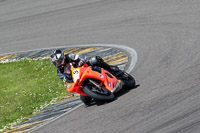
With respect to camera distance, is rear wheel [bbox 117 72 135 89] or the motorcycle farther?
rear wheel [bbox 117 72 135 89]

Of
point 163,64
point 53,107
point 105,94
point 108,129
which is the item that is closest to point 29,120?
point 53,107

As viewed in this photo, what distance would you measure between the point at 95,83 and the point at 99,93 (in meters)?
0.27

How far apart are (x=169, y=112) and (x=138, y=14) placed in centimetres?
899

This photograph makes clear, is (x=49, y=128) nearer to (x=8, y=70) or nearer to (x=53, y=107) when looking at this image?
(x=53, y=107)

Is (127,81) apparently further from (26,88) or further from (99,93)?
(26,88)

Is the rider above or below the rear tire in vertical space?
above

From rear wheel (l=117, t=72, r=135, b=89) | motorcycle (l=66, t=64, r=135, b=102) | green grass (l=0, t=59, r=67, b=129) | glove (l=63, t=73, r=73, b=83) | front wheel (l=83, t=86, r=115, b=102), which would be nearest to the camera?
front wheel (l=83, t=86, r=115, b=102)

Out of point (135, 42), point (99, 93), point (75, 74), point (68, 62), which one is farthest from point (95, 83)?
point (135, 42)

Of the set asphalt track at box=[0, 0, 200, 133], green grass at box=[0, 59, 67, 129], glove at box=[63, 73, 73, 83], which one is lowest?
green grass at box=[0, 59, 67, 129]

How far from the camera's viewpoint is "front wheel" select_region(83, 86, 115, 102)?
9709 mm

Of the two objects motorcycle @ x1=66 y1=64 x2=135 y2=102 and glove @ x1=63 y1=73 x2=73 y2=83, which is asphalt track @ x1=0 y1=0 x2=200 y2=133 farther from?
glove @ x1=63 y1=73 x2=73 y2=83

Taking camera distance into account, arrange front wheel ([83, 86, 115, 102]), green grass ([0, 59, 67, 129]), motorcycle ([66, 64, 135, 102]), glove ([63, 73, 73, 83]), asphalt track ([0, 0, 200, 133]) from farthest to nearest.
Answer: green grass ([0, 59, 67, 129]), glove ([63, 73, 73, 83]), motorcycle ([66, 64, 135, 102]), front wheel ([83, 86, 115, 102]), asphalt track ([0, 0, 200, 133])

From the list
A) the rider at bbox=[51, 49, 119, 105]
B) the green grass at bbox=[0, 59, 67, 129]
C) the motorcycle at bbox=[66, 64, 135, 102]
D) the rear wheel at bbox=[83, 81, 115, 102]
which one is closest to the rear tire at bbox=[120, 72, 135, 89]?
the motorcycle at bbox=[66, 64, 135, 102]

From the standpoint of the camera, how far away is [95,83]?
9.88 meters
